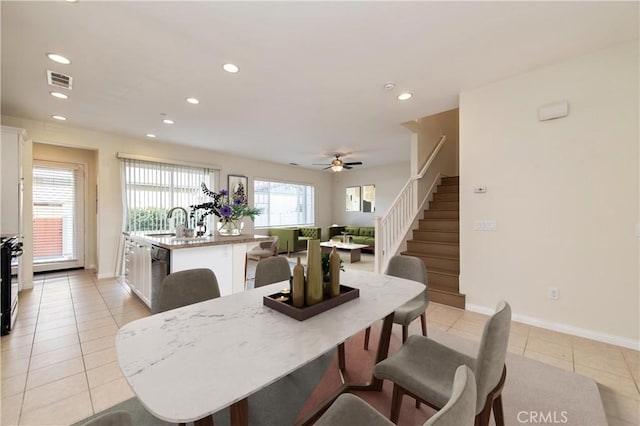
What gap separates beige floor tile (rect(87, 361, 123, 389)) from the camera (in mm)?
2031

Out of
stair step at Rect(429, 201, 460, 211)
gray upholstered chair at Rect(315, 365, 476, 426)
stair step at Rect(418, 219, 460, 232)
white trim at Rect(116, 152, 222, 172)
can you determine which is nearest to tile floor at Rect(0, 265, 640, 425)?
stair step at Rect(418, 219, 460, 232)

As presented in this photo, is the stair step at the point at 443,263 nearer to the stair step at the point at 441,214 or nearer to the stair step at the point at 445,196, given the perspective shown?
the stair step at the point at 441,214

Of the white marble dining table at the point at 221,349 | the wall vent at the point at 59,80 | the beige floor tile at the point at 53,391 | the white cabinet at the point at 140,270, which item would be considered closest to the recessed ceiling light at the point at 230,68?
the wall vent at the point at 59,80

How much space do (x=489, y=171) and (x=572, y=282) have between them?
1446 millimetres

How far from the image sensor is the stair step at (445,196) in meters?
5.25

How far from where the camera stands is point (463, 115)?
345 centimetres

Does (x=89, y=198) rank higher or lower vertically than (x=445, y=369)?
higher

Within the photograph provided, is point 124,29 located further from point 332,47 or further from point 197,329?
point 197,329

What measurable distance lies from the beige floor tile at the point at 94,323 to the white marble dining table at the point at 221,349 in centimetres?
243

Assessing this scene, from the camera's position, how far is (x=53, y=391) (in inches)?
76.0

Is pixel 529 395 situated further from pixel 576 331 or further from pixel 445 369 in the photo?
pixel 576 331

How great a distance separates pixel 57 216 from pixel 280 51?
598 centimetres

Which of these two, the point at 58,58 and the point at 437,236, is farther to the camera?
the point at 437,236

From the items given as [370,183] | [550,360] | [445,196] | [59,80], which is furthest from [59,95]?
[370,183]
